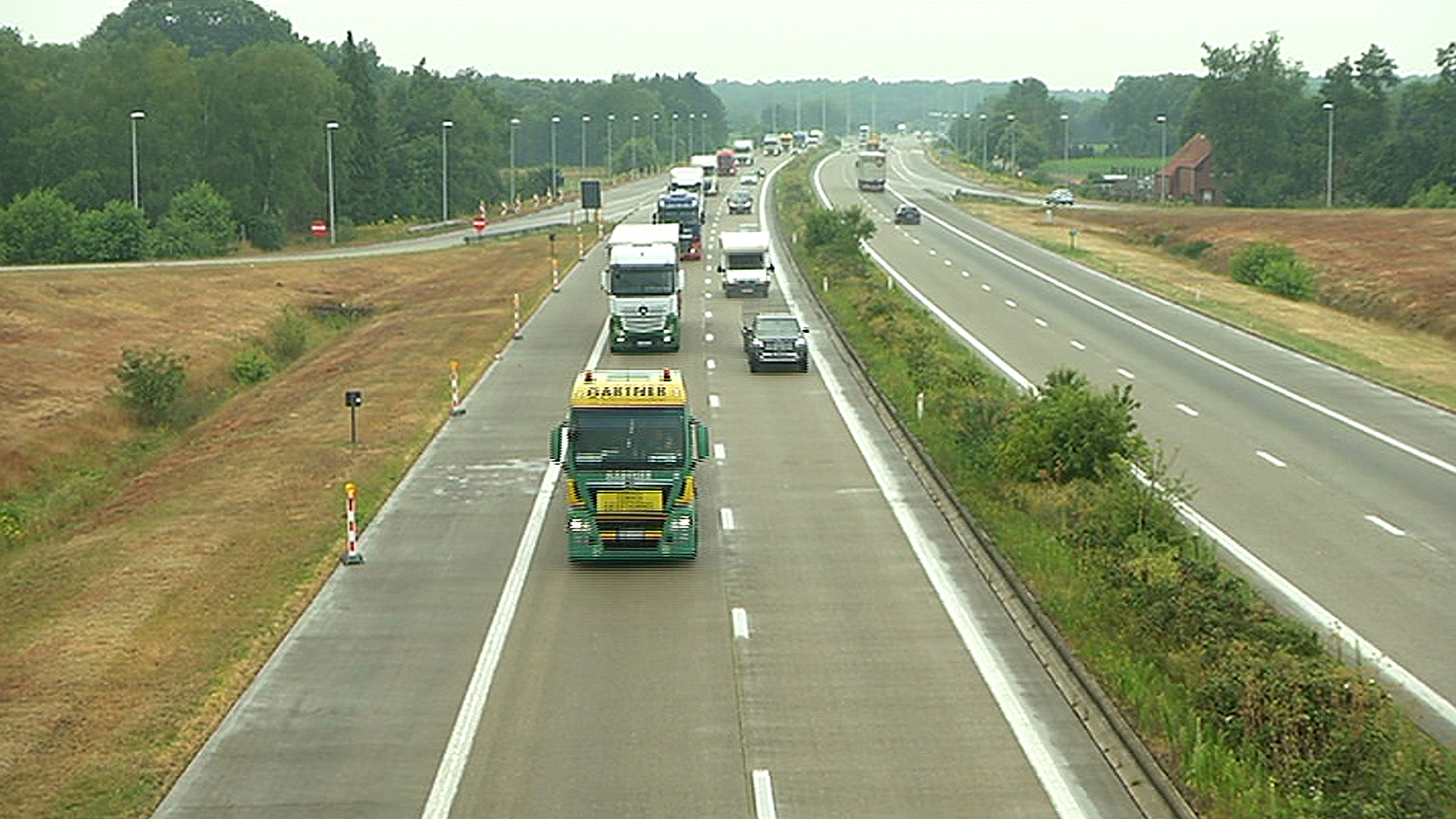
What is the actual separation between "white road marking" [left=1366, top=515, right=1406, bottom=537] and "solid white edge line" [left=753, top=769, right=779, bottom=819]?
1633cm

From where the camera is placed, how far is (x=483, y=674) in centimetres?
2152

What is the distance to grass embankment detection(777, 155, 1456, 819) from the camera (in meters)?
16.0

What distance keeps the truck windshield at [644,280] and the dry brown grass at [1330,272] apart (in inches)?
786

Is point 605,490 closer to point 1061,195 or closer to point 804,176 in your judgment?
point 1061,195

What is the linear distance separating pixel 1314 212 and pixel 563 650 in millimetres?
94344

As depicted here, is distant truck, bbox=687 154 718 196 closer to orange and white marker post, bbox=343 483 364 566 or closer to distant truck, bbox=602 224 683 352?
distant truck, bbox=602 224 683 352

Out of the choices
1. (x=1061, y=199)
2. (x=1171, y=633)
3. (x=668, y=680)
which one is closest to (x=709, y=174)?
(x=1061, y=199)


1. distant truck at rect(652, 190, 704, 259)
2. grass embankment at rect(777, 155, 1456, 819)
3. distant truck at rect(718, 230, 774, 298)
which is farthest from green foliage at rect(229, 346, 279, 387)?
grass embankment at rect(777, 155, 1456, 819)

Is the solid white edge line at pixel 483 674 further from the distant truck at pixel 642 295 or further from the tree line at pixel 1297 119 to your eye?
the tree line at pixel 1297 119

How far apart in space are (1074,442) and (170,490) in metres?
18.2

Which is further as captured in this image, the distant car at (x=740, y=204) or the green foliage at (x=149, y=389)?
the distant car at (x=740, y=204)

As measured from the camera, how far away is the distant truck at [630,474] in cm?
2633

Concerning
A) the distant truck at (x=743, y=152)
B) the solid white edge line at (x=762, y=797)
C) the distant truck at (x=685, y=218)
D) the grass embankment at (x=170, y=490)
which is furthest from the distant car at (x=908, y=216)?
the solid white edge line at (x=762, y=797)

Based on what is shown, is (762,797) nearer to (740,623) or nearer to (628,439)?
(740,623)
